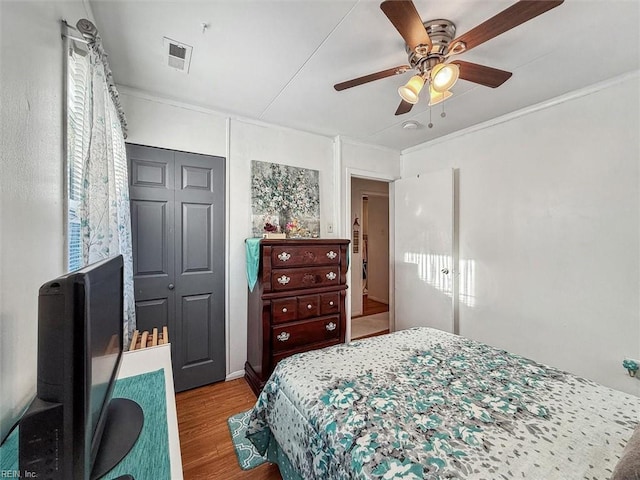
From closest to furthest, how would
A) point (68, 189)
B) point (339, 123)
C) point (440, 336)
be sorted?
point (68, 189)
point (440, 336)
point (339, 123)

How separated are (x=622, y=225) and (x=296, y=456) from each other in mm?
2664

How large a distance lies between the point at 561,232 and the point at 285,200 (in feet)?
8.26

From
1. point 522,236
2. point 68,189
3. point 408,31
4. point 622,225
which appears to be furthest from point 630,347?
point 68,189

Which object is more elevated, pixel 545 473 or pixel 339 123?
pixel 339 123

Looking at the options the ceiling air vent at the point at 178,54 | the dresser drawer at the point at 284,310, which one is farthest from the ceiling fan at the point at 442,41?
the dresser drawer at the point at 284,310

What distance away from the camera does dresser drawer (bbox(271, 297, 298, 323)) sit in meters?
2.28

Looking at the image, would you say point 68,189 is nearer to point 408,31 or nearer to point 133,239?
point 133,239

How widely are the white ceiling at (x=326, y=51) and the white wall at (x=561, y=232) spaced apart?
274 millimetres

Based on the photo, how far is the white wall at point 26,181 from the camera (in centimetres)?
68

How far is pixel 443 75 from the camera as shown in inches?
55.7

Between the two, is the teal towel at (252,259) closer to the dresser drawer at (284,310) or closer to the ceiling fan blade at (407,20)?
the dresser drawer at (284,310)

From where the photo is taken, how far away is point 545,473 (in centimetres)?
77

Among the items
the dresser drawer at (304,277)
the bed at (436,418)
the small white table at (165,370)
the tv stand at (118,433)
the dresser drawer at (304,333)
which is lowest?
the dresser drawer at (304,333)

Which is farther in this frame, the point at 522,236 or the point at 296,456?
the point at 522,236
